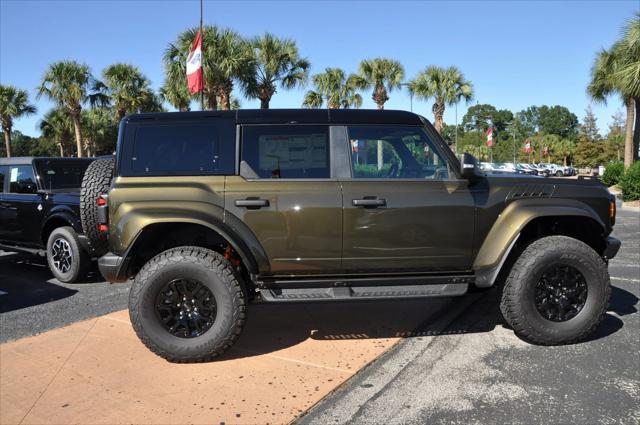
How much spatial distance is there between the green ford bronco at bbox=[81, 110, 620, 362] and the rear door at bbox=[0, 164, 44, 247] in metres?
3.55

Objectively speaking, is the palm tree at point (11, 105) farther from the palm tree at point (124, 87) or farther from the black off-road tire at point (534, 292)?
the black off-road tire at point (534, 292)

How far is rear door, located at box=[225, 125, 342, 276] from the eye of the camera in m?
3.85

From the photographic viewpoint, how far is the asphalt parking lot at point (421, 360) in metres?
3.03

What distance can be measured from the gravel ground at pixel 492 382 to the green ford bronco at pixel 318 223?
314mm

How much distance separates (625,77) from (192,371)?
20.1 metres

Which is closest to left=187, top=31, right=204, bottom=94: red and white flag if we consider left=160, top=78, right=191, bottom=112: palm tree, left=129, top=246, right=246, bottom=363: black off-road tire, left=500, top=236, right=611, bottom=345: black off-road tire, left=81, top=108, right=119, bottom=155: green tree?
left=160, top=78, right=191, bottom=112: palm tree

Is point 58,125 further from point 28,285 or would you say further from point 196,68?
point 28,285

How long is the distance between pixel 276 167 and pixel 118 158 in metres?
1.27

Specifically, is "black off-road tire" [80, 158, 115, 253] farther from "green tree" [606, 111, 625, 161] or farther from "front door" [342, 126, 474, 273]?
"green tree" [606, 111, 625, 161]

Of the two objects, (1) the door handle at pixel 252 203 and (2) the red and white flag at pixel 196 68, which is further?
(2) the red and white flag at pixel 196 68

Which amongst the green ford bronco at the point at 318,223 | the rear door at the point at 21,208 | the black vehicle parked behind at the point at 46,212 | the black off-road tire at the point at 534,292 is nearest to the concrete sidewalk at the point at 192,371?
the green ford bronco at the point at 318,223

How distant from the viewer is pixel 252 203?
381cm

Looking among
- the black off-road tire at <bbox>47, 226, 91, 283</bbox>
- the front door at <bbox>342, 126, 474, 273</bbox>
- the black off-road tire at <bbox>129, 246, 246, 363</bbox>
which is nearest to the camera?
the black off-road tire at <bbox>129, 246, 246, 363</bbox>

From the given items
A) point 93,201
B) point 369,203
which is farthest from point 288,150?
point 93,201
